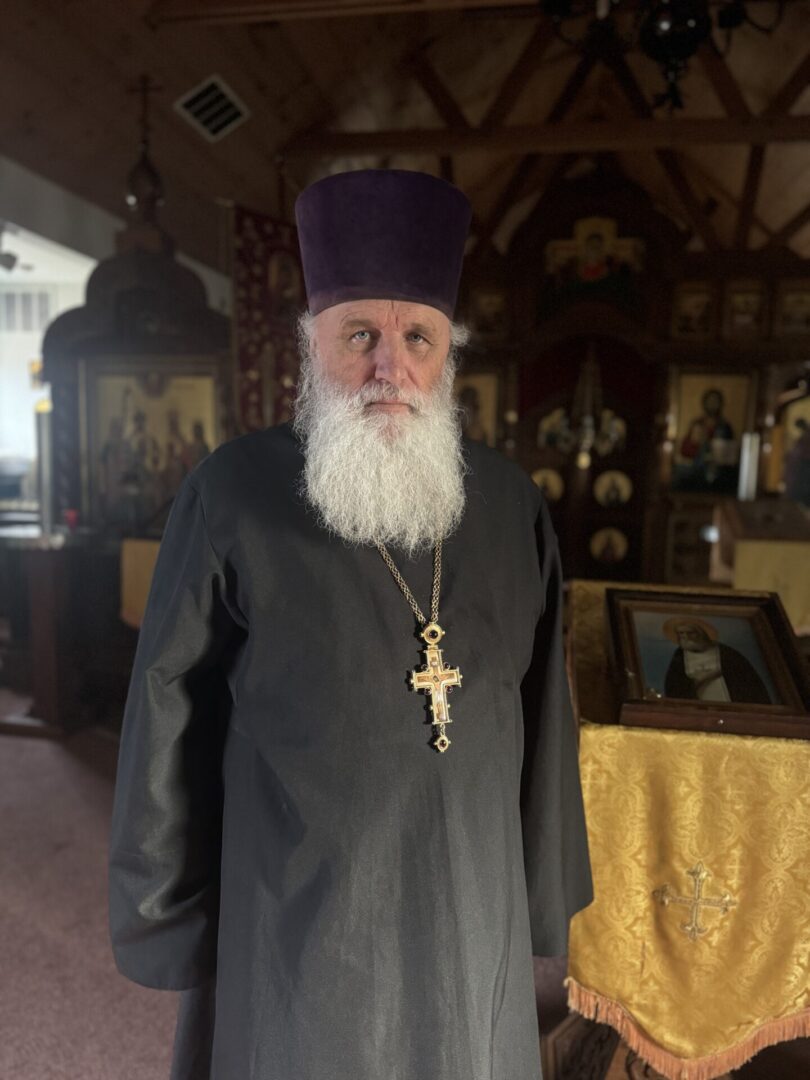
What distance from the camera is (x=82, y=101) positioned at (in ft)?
16.0

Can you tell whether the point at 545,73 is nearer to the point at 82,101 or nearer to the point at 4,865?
the point at 82,101

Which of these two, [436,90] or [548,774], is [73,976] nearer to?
[548,774]

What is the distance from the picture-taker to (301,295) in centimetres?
522

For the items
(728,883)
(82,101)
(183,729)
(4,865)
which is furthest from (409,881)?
(82,101)

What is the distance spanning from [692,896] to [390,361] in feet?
3.76

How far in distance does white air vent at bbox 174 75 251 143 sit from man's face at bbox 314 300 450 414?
492 cm

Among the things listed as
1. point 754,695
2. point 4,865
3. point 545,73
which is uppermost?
point 545,73

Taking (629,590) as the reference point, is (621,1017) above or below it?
below

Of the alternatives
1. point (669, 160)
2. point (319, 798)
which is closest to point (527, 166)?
point (669, 160)

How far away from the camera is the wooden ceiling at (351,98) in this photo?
14.7 feet

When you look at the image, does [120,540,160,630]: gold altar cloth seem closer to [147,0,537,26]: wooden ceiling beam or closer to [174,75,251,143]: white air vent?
[147,0,537,26]: wooden ceiling beam

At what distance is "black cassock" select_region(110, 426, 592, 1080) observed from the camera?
3.60 feet

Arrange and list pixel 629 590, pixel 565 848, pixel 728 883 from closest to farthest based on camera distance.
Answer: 1. pixel 565 848
2. pixel 728 883
3. pixel 629 590

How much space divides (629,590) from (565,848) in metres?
0.58
